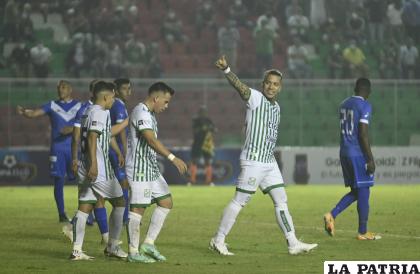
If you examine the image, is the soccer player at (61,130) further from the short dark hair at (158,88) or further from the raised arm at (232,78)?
the short dark hair at (158,88)

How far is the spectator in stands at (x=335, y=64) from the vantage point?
121ft

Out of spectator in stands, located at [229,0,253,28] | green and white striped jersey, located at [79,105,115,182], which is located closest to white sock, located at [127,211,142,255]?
green and white striped jersey, located at [79,105,115,182]

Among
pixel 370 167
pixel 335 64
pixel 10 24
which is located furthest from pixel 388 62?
pixel 370 167

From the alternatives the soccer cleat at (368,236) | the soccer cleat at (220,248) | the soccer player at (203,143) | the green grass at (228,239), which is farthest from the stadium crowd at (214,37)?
the soccer cleat at (220,248)

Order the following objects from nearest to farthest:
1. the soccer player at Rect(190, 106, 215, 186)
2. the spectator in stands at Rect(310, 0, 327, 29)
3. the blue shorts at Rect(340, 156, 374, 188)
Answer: the blue shorts at Rect(340, 156, 374, 188) → the soccer player at Rect(190, 106, 215, 186) → the spectator in stands at Rect(310, 0, 327, 29)

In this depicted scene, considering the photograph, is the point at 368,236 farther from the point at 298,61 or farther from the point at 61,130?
the point at 298,61

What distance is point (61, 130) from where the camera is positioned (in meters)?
18.3

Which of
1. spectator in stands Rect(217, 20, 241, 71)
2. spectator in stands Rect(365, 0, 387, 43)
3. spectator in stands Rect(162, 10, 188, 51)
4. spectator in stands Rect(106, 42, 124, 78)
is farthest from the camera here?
spectator in stands Rect(365, 0, 387, 43)

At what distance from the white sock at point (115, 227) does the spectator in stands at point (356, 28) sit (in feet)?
86.7

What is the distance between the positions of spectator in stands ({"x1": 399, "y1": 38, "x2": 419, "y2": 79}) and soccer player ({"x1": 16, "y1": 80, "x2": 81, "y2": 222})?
66.8ft

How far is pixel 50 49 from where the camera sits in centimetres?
3609

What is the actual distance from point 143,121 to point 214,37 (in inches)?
1011

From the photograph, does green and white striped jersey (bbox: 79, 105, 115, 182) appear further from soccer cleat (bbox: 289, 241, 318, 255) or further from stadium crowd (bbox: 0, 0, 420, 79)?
stadium crowd (bbox: 0, 0, 420, 79)

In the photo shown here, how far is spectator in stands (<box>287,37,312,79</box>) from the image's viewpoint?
36.4 m
